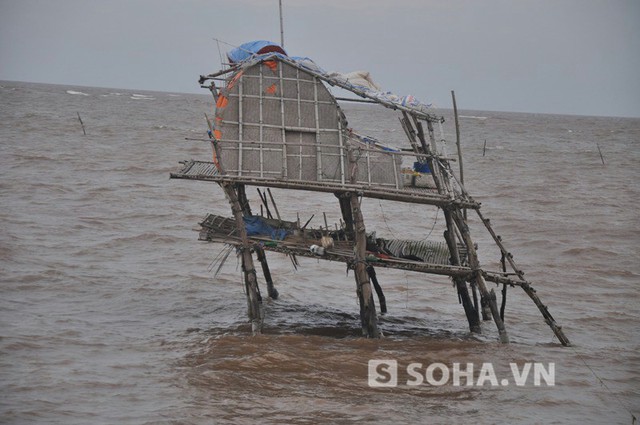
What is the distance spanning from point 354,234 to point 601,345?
5900 millimetres

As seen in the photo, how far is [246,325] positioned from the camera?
1625 cm

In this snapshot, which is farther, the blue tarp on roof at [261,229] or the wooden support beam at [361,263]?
the blue tarp on roof at [261,229]

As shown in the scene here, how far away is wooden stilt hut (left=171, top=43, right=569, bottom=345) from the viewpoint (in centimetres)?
1446

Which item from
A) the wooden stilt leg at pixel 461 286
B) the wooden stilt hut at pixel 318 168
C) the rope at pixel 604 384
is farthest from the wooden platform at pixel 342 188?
the rope at pixel 604 384

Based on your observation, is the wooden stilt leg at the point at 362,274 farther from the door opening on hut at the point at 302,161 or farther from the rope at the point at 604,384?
the rope at the point at 604,384

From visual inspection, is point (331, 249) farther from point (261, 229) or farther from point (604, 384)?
point (604, 384)

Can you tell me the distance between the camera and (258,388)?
12883mm

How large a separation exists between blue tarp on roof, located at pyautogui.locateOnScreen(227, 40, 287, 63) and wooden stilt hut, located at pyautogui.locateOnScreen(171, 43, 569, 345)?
0.48 ft

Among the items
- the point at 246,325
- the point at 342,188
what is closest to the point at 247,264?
the point at 246,325

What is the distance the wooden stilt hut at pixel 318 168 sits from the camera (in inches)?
569

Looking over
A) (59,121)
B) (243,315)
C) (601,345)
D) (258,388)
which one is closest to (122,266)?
(243,315)

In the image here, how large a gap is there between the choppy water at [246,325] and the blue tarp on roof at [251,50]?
5399 millimetres

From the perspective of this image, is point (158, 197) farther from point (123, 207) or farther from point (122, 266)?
point (122, 266)

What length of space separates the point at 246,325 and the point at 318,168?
378cm
